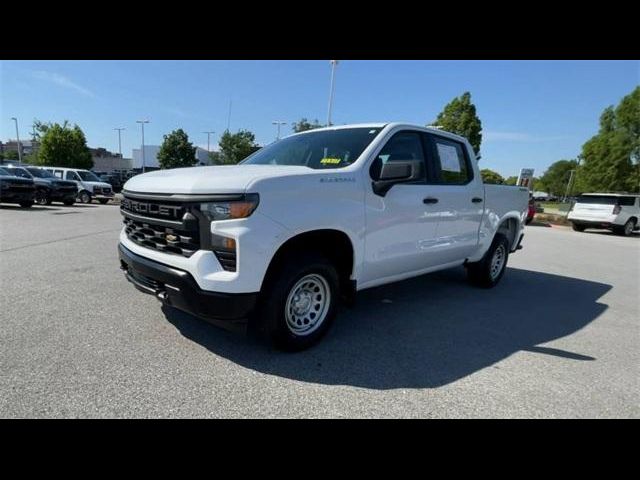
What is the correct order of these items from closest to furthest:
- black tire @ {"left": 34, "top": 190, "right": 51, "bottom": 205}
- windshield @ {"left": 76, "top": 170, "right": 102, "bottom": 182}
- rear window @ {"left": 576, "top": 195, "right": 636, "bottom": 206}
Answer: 1. black tire @ {"left": 34, "top": 190, "right": 51, "bottom": 205}
2. rear window @ {"left": 576, "top": 195, "right": 636, "bottom": 206}
3. windshield @ {"left": 76, "top": 170, "right": 102, "bottom": 182}

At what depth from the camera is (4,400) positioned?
2.31 m

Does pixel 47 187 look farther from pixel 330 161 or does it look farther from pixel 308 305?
pixel 308 305

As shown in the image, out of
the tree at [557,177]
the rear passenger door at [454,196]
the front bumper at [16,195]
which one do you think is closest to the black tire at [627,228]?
the rear passenger door at [454,196]

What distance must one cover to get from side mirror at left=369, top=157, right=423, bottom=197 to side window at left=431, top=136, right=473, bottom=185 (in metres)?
1.11

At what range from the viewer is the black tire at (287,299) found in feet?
9.30

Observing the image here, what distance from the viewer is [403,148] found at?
12.7 feet

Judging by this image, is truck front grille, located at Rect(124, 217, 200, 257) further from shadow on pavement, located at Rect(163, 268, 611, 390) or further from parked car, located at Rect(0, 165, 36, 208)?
parked car, located at Rect(0, 165, 36, 208)

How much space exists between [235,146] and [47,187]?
93.2 ft

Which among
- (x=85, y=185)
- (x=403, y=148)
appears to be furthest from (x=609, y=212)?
(x=85, y=185)

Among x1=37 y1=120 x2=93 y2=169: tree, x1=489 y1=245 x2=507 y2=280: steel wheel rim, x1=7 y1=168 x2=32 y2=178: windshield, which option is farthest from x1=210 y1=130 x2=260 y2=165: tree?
x1=489 y1=245 x2=507 y2=280: steel wheel rim

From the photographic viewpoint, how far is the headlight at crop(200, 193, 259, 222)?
257 cm
